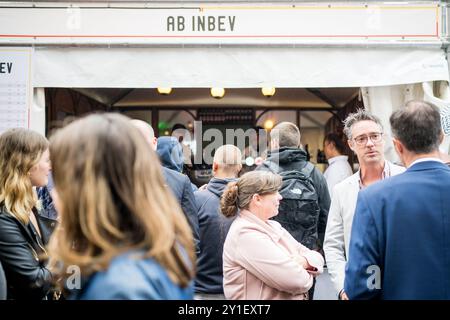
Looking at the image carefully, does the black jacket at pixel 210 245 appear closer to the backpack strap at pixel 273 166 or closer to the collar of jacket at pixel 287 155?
the backpack strap at pixel 273 166

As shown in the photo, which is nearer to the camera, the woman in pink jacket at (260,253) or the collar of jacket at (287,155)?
the woman in pink jacket at (260,253)

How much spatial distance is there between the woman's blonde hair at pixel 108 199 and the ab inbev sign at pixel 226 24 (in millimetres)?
3618

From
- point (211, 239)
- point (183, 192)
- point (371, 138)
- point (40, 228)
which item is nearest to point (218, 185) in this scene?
point (211, 239)

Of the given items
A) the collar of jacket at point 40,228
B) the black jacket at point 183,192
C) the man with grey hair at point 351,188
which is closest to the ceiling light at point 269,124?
the man with grey hair at point 351,188

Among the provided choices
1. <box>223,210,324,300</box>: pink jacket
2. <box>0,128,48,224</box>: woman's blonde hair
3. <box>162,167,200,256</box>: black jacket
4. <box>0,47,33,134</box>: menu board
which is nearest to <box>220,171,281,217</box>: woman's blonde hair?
<box>223,210,324,300</box>: pink jacket

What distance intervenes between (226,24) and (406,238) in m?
3.23

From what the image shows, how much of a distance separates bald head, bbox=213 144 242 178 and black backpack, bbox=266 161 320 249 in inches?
16.0

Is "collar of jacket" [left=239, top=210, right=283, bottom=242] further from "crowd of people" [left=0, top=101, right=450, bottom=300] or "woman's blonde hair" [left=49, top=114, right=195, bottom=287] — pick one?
"woman's blonde hair" [left=49, top=114, right=195, bottom=287]

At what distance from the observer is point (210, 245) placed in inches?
148

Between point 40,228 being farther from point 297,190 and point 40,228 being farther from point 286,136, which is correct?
point 286,136

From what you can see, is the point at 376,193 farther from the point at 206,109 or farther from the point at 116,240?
the point at 206,109

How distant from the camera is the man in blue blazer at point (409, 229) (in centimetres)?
222
